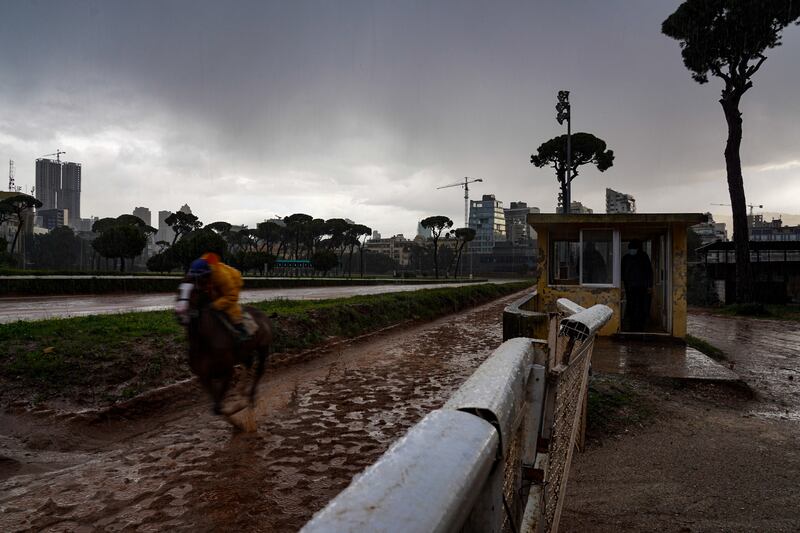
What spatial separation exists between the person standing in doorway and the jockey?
9.53m

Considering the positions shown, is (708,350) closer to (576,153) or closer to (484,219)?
(576,153)

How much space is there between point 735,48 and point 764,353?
1768 centimetres

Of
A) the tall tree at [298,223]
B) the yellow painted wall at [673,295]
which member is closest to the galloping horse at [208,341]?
the yellow painted wall at [673,295]

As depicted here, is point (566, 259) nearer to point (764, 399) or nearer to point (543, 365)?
point (764, 399)

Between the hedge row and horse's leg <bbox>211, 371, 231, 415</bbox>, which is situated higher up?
the hedge row

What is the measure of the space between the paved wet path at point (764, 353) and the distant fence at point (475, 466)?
6461 millimetres

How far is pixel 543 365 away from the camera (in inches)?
71.1

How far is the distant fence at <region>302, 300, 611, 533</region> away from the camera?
Result: 0.64m

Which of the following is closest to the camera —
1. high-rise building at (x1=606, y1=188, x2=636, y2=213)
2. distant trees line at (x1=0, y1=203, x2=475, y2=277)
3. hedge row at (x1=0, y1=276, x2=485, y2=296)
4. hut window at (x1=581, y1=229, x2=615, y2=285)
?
hut window at (x1=581, y1=229, x2=615, y2=285)

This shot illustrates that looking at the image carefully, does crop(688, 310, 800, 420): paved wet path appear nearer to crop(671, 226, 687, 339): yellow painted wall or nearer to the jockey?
crop(671, 226, 687, 339): yellow painted wall

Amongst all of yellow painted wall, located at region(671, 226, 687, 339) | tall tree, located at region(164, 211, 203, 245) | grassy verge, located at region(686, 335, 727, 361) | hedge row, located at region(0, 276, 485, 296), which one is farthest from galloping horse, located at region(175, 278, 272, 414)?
tall tree, located at region(164, 211, 203, 245)

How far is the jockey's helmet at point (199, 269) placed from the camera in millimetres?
4434

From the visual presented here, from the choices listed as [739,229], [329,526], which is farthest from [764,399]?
[739,229]

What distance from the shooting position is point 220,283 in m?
4.61
